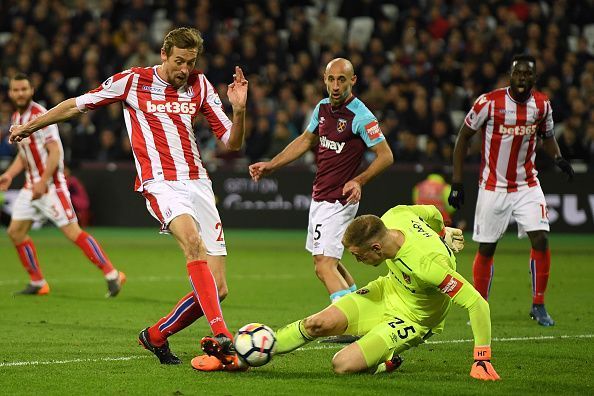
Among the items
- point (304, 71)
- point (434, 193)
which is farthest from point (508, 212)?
point (304, 71)

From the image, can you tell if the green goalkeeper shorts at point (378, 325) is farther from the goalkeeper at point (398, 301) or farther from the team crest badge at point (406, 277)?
the team crest badge at point (406, 277)

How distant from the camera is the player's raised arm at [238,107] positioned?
24.7 ft

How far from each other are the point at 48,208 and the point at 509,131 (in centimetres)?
537

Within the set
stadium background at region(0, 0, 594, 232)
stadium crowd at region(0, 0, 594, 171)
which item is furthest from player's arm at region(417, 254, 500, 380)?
stadium crowd at region(0, 0, 594, 171)

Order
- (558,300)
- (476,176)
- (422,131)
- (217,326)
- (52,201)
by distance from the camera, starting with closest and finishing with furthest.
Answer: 1. (217,326)
2. (558,300)
3. (52,201)
4. (476,176)
5. (422,131)

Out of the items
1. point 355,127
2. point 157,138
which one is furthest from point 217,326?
point 355,127

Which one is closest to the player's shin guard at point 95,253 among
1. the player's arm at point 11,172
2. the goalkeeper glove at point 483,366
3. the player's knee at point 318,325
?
the player's arm at point 11,172

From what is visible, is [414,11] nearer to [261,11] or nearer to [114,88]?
[261,11]

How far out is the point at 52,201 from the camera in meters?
12.5

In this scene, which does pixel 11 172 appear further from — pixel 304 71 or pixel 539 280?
pixel 304 71

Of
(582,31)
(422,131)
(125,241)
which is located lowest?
(125,241)

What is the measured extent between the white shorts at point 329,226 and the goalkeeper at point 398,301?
5.11 feet

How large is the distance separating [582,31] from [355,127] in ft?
51.0

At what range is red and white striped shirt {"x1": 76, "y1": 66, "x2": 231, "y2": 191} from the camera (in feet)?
25.2
